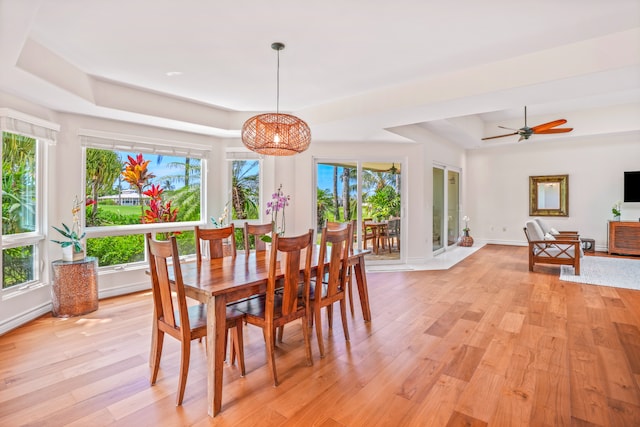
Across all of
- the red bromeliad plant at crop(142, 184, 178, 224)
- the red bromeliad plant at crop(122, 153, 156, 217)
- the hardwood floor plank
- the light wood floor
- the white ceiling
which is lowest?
the light wood floor

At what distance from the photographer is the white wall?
723 cm

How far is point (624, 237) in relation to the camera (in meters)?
6.79

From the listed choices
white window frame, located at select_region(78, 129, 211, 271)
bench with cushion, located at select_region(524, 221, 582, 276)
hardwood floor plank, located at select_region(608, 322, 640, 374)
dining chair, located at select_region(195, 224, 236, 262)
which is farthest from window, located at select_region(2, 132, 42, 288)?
bench with cushion, located at select_region(524, 221, 582, 276)

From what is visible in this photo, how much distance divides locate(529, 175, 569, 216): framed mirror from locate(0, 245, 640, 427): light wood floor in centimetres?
467

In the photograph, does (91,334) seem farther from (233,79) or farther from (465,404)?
(465,404)

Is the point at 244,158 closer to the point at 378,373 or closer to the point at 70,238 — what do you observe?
the point at 70,238

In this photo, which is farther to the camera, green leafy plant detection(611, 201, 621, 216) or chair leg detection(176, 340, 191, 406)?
green leafy plant detection(611, 201, 621, 216)

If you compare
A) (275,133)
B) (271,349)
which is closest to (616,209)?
(275,133)

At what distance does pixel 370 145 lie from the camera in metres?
5.87

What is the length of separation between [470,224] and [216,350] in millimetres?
8425

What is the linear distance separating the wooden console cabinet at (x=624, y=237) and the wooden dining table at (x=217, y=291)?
743cm

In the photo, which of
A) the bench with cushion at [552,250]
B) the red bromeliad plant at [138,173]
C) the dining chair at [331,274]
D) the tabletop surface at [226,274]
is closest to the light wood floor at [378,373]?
the dining chair at [331,274]

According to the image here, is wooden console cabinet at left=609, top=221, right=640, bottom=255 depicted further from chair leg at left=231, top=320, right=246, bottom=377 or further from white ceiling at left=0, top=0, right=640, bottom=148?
chair leg at left=231, top=320, right=246, bottom=377

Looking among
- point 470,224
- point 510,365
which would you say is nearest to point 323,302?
point 510,365
